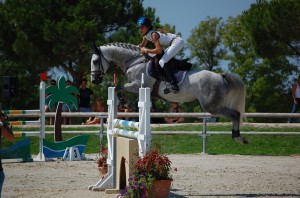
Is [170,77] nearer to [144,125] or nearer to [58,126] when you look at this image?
[144,125]

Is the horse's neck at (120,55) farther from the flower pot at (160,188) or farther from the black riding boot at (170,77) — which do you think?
the flower pot at (160,188)

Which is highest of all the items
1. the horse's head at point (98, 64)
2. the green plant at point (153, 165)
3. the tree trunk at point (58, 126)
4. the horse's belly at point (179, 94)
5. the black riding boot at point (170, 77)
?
the horse's head at point (98, 64)

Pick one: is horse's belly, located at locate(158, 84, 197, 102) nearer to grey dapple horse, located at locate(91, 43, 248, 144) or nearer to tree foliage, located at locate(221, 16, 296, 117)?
grey dapple horse, located at locate(91, 43, 248, 144)

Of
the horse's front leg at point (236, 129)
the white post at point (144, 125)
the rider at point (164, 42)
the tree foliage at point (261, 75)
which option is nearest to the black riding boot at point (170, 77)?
the rider at point (164, 42)

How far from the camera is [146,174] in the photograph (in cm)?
792

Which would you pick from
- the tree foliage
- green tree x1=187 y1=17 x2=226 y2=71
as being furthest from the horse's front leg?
green tree x1=187 y1=17 x2=226 y2=71

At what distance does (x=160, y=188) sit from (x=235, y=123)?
7.27ft

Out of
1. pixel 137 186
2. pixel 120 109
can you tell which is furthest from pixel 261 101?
pixel 137 186

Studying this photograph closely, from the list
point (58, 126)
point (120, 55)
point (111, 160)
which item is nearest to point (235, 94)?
point (120, 55)

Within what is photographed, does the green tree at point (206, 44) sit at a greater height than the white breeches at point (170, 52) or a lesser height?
greater

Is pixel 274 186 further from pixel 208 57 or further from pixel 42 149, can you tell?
pixel 208 57

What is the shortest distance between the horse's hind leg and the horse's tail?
101 millimetres

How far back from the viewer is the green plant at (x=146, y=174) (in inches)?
309

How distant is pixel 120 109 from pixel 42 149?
456cm
